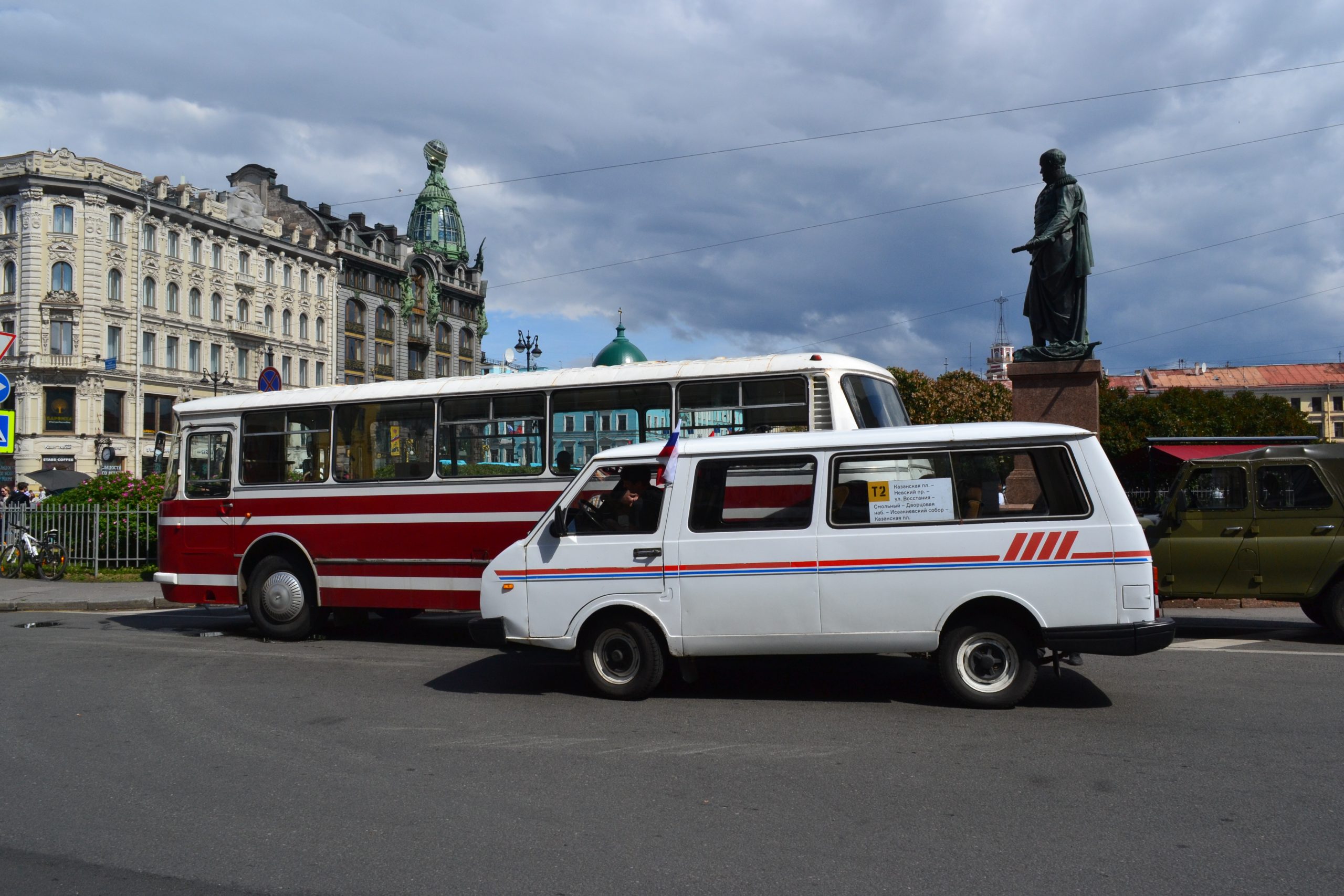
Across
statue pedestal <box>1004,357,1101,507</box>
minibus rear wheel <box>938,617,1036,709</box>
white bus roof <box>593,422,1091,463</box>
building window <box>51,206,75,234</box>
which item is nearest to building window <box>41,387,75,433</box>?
building window <box>51,206,75,234</box>

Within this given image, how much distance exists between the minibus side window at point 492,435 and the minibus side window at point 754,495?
3383 millimetres

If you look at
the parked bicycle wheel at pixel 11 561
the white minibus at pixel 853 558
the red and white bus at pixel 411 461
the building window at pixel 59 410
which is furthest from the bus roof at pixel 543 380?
the building window at pixel 59 410

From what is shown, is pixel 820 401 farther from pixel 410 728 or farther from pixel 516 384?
pixel 410 728

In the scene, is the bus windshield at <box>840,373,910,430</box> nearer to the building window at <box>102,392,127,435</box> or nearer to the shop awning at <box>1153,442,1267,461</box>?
the shop awning at <box>1153,442,1267,461</box>

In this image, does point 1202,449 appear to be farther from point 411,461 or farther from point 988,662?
point 411,461

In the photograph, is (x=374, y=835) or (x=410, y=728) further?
(x=410, y=728)

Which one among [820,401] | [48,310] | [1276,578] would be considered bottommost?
[1276,578]

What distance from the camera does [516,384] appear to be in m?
11.1

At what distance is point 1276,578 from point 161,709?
10.7m

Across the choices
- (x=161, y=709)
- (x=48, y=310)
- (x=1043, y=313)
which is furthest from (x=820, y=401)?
(x=48, y=310)

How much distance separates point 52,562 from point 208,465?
29.8 ft

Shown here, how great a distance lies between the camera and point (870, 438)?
767 cm

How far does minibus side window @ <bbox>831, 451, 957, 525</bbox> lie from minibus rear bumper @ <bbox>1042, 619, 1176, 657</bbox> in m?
1.14

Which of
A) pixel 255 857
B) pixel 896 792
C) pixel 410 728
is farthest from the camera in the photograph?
pixel 410 728
